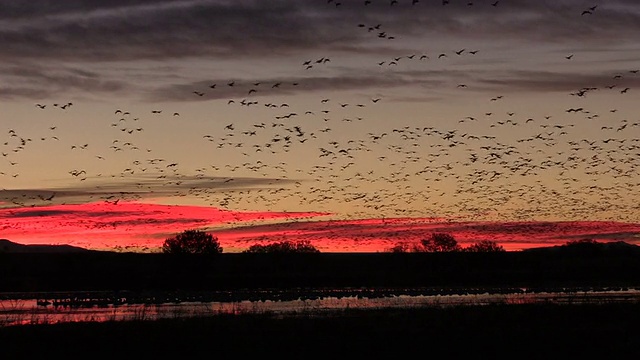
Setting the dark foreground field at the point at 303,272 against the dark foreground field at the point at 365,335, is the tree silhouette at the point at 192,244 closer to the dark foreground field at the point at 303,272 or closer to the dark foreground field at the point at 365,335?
the dark foreground field at the point at 303,272

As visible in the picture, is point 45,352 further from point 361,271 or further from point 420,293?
point 361,271

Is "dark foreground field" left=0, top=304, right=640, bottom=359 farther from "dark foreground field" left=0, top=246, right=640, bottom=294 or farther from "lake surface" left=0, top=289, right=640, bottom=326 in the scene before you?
"dark foreground field" left=0, top=246, right=640, bottom=294

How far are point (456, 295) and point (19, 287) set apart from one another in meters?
51.4

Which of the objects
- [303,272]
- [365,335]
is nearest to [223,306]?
[365,335]

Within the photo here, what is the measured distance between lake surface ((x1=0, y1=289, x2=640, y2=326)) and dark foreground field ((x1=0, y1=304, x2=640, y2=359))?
29.6ft

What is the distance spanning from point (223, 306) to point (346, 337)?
32109 millimetres

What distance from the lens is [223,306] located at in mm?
72750

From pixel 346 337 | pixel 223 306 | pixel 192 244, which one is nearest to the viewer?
pixel 346 337

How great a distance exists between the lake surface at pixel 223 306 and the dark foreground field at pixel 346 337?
9037 millimetres

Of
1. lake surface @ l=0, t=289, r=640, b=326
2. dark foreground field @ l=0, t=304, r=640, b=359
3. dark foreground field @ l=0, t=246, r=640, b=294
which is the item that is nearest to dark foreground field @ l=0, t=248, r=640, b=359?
dark foreground field @ l=0, t=304, r=640, b=359

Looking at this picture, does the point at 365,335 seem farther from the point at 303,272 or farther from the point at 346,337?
the point at 303,272

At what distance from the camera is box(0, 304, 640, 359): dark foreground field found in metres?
36.4

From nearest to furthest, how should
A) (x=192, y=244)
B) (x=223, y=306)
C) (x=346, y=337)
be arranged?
(x=346, y=337), (x=223, y=306), (x=192, y=244)

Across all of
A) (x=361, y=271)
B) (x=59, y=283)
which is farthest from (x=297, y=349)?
(x=361, y=271)
